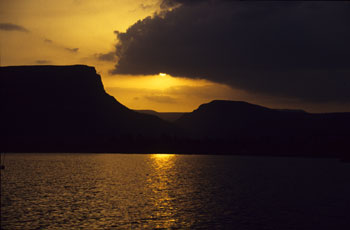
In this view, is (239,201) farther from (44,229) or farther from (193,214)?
(44,229)

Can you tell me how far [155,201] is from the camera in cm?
6506

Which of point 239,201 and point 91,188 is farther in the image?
point 91,188

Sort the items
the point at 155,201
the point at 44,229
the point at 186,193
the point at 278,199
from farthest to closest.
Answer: the point at 186,193 < the point at 278,199 < the point at 155,201 < the point at 44,229

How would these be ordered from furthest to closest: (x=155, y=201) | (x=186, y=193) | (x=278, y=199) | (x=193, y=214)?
(x=186, y=193), (x=278, y=199), (x=155, y=201), (x=193, y=214)

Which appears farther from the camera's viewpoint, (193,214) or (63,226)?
(193,214)

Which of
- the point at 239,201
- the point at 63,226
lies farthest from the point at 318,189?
the point at 63,226

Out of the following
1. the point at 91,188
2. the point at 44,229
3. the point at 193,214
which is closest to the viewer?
the point at 44,229

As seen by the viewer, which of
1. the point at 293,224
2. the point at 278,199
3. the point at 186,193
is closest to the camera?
the point at 293,224

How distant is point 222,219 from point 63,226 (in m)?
20.0

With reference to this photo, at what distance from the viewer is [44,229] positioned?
135 feet

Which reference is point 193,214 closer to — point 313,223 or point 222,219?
point 222,219

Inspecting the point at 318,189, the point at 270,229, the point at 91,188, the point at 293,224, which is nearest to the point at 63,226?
the point at 270,229

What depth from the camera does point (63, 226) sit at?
4300 centimetres

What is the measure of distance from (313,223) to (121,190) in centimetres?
4385
